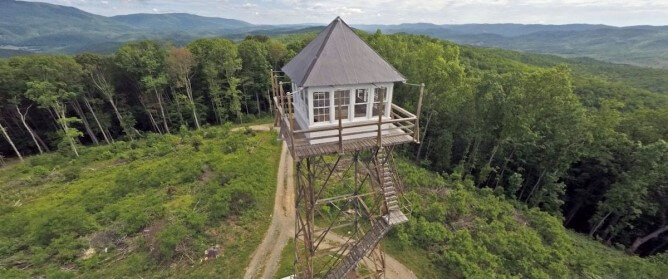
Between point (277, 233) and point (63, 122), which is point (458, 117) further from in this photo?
point (63, 122)

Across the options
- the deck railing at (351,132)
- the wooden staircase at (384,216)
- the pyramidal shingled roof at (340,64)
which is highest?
the pyramidal shingled roof at (340,64)

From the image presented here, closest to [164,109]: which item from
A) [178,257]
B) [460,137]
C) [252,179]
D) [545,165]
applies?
[252,179]

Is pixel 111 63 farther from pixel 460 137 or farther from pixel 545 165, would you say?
pixel 545 165

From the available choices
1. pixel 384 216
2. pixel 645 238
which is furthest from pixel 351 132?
pixel 645 238

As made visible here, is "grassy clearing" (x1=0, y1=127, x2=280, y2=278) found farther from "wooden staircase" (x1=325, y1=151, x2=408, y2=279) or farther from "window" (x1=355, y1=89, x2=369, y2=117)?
"window" (x1=355, y1=89, x2=369, y2=117)

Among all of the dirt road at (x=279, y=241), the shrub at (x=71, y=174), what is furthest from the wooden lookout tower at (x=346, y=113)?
the shrub at (x=71, y=174)

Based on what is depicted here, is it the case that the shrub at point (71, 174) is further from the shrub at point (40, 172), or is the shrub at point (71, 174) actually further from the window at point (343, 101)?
the window at point (343, 101)
